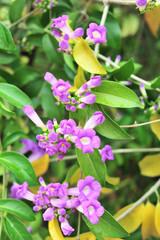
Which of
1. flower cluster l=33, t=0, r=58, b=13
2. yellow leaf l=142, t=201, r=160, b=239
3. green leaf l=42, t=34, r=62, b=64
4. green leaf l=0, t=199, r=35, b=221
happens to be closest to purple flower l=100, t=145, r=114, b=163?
green leaf l=0, t=199, r=35, b=221

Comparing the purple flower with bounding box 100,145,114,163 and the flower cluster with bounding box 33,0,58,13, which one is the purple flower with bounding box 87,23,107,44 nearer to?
the purple flower with bounding box 100,145,114,163

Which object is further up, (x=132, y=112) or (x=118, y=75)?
(x=118, y=75)

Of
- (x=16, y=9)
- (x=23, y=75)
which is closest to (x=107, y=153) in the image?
(x=23, y=75)

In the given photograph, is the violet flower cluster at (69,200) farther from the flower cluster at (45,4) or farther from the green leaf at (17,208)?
the flower cluster at (45,4)

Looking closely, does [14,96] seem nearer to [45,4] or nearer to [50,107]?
[50,107]

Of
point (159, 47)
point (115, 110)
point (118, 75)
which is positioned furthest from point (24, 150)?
point (159, 47)

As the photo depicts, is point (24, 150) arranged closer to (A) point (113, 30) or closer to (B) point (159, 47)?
(A) point (113, 30)
